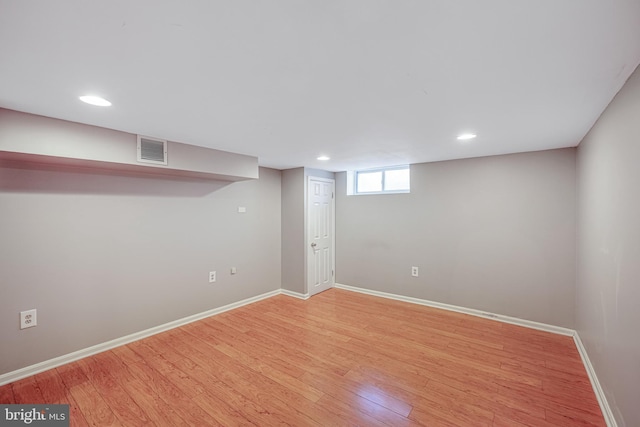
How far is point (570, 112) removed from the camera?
2002 mm

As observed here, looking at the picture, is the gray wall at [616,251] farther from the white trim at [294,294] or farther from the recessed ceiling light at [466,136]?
the white trim at [294,294]

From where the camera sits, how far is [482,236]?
360 cm

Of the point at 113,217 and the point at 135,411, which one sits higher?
the point at 113,217

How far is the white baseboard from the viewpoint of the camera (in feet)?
6.21

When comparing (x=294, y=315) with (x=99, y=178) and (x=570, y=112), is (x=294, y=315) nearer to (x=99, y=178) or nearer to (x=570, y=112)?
(x=99, y=178)

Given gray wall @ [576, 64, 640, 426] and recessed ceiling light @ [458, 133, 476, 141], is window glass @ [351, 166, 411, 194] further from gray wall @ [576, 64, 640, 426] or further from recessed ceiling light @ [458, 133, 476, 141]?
gray wall @ [576, 64, 640, 426]

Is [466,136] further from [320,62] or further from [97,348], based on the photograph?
[97,348]

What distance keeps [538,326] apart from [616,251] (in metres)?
1.99

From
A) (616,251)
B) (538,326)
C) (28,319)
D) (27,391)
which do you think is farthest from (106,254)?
(538,326)

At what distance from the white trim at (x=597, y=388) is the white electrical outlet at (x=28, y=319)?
438 centimetres

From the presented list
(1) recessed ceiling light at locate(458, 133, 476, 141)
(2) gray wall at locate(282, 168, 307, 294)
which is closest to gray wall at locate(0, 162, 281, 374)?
(2) gray wall at locate(282, 168, 307, 294)

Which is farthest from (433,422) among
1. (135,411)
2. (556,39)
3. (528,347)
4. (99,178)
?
(99,178)

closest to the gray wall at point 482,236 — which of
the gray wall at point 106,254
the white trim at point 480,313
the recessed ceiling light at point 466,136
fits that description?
the white trim at point 480,313

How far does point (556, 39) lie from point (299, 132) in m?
1.83
